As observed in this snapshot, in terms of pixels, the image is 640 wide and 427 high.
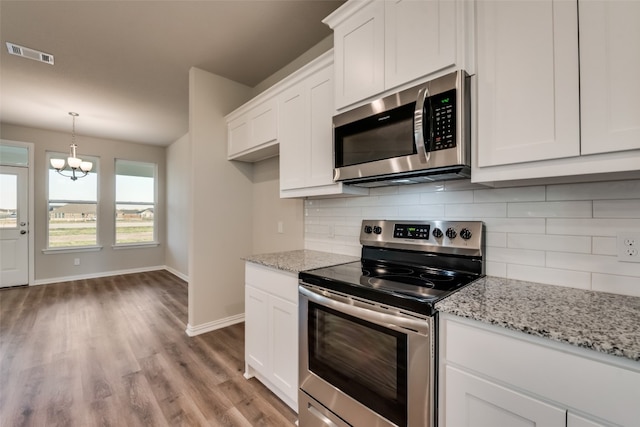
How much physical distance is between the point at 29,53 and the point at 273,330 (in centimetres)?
348

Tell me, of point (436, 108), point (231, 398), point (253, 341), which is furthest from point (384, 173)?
point (231, 398)

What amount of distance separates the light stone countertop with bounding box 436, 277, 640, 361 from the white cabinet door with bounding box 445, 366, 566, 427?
0.23m

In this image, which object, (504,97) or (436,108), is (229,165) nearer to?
(436,108)

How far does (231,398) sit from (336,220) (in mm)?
1486

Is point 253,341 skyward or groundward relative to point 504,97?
groundward

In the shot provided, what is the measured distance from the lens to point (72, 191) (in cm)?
521

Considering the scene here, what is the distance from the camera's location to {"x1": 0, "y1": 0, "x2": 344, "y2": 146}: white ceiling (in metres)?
2.14

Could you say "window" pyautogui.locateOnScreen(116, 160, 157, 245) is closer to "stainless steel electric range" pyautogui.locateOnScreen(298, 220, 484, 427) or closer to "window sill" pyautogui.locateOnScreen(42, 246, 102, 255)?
"window sill" pyautogui.locateOnScreen(42, 246, 102, 255)

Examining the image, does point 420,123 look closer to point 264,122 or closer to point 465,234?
point 465,234

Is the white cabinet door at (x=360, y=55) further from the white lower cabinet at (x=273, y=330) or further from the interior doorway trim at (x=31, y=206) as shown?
the interior doorway trim at (x=31, y=206)

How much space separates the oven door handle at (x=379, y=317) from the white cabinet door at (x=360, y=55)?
1.15 meters

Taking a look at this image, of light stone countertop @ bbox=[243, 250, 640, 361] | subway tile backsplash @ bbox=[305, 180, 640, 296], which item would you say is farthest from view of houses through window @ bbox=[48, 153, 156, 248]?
light stone countertop @ bbox=[243, 250, 640, 361]

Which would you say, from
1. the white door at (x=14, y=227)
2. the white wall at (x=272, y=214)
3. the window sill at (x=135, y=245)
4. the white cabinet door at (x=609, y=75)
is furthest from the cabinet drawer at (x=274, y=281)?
the white door at (x=14, y=227)

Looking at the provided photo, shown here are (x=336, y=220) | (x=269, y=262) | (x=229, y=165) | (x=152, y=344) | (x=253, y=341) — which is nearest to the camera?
(x=269, y=262)
